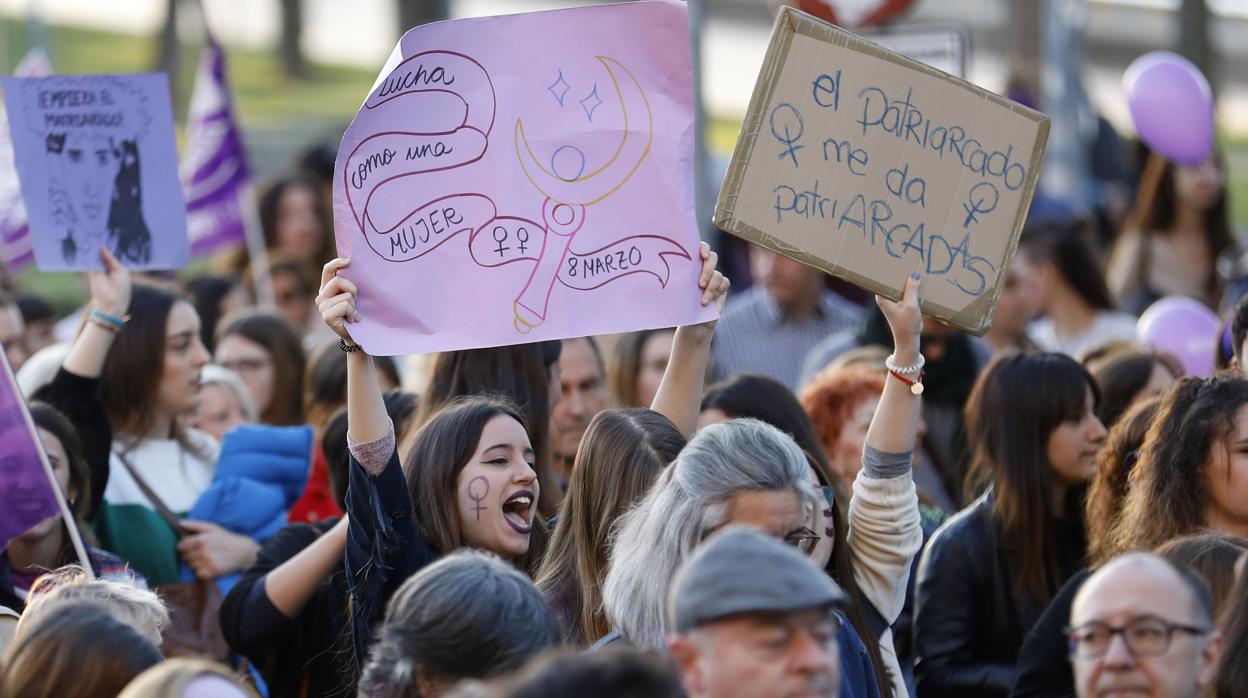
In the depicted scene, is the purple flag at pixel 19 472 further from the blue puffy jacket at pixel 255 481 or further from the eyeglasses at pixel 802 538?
the eyeglasses at pixel 802 538

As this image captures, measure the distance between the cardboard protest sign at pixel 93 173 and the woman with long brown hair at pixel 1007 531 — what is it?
278cm

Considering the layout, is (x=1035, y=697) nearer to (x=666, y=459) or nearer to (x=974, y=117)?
(x=666, y=459)

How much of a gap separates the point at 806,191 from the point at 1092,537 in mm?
1460

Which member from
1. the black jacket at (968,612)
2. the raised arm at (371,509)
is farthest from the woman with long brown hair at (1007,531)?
the raised arm at (371,509)

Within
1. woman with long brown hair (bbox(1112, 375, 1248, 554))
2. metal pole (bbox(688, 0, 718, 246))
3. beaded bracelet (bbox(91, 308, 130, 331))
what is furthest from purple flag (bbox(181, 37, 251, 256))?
woman with long brown hair (bbox(1112, 375, 1248, 554))

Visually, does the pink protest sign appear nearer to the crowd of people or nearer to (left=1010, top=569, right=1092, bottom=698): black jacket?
the crowd of people

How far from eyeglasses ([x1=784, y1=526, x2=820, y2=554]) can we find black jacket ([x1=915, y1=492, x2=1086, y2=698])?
1184mm

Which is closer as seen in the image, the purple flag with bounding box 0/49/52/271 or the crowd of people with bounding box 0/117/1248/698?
the crowd of people with bounding box 0/117/1248/698

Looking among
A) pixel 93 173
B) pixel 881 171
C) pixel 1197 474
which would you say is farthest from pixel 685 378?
pixel 93 173

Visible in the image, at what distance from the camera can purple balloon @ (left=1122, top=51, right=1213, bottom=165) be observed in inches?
348

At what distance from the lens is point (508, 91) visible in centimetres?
477

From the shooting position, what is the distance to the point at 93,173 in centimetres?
619

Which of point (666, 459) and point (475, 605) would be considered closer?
point (475, 605)

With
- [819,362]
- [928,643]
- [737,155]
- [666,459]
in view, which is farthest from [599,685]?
[819,362]
